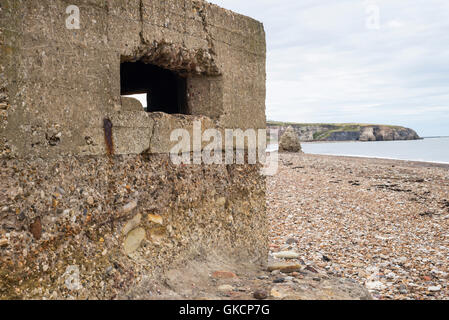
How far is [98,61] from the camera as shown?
270cm

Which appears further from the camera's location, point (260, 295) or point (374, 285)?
point (374, 285)

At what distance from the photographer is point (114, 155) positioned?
2.79m

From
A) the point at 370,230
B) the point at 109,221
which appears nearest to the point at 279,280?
the point at 109,221

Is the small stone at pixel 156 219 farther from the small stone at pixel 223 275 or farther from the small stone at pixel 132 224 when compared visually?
the small stone at pixel 223 275

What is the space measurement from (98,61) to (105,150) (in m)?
0.60

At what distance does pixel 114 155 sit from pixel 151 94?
207cm

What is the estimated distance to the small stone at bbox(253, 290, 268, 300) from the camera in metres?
2.92

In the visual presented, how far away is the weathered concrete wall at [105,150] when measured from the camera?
2275 millimetres

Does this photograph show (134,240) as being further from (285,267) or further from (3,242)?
(285,267)
